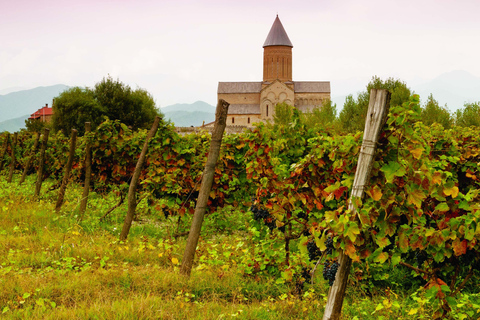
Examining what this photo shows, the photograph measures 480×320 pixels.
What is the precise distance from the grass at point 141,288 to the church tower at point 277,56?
74569mm

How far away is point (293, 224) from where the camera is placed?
620 centimetres

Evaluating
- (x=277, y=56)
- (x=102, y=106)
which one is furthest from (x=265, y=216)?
(x=277, y=56)

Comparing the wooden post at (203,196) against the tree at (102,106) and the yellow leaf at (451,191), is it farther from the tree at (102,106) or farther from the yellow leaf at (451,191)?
the tree at (102,106)

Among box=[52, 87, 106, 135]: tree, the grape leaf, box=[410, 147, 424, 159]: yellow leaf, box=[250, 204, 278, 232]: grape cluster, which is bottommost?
box=[250, 204, 278, 232]: grape cluster

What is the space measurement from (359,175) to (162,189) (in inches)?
195

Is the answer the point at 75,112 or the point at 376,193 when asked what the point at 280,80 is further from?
the point at 376,193

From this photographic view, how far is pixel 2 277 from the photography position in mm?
4555

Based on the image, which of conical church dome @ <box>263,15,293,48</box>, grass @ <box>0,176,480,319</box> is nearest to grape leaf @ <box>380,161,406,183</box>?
grass @ <box>0,176,480,319</box>

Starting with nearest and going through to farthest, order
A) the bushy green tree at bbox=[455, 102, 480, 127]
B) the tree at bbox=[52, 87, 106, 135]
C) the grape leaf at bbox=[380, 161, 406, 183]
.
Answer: the grape leaf at bbox=[380, 161, 406, 183]
the bushy green tree at bbox=[455, 102, 480, 127]
the tree at bbox=[52, 87, 106, 135]

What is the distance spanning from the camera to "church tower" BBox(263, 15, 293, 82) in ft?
257

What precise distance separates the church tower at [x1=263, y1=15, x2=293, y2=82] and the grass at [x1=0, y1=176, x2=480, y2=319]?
74.6 meters

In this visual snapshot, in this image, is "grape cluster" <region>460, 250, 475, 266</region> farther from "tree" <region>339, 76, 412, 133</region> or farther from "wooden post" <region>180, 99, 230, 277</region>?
"tree" <region>339, 76, 412, 133</region>

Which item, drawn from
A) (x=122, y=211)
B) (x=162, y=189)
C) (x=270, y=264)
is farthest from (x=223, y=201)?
(x=270, y=264)

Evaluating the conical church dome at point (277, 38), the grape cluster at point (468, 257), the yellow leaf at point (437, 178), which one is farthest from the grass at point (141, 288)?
the conical church dome at point (277, 38)
